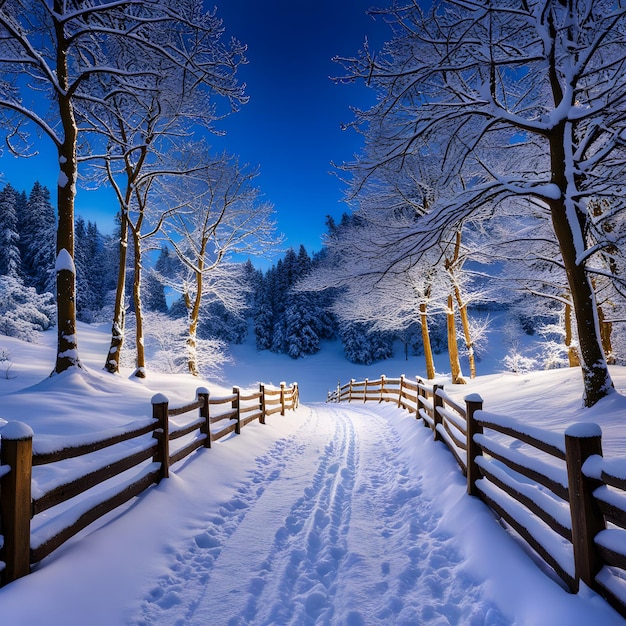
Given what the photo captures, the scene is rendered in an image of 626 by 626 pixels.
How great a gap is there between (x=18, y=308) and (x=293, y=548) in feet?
80.8

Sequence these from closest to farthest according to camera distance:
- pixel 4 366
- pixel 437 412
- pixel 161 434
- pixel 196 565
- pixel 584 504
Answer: pixel 584 504, pixel 196 565, pixel 161 434, pixel 437 412, pixel 4 366

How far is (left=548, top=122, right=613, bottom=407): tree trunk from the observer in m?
6.84

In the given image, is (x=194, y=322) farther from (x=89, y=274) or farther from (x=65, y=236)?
(x=89, y=274)

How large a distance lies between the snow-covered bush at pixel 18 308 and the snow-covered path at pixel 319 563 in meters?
21.5

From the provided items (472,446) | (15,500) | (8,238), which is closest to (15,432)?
(15,500)

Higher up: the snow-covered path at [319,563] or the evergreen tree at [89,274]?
the evergreen tree at [89,274]

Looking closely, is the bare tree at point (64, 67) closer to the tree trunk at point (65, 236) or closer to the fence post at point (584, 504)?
the tree trunk at point (65, 236)

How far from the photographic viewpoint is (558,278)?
39.3 ft

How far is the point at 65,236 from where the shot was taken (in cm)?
941

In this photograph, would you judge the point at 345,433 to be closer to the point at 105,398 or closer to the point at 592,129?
the point at 105,398

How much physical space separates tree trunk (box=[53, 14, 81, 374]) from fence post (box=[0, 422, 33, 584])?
7447mm

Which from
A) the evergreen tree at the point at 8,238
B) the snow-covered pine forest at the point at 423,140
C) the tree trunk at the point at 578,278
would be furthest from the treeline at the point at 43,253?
the tree trunk at the point at 578,278

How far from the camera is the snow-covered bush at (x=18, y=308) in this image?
2067 centimetres

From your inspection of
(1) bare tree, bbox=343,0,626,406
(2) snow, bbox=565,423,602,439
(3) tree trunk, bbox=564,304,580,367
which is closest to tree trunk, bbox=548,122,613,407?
(1) bare tree, bbox=343,0,626,406
